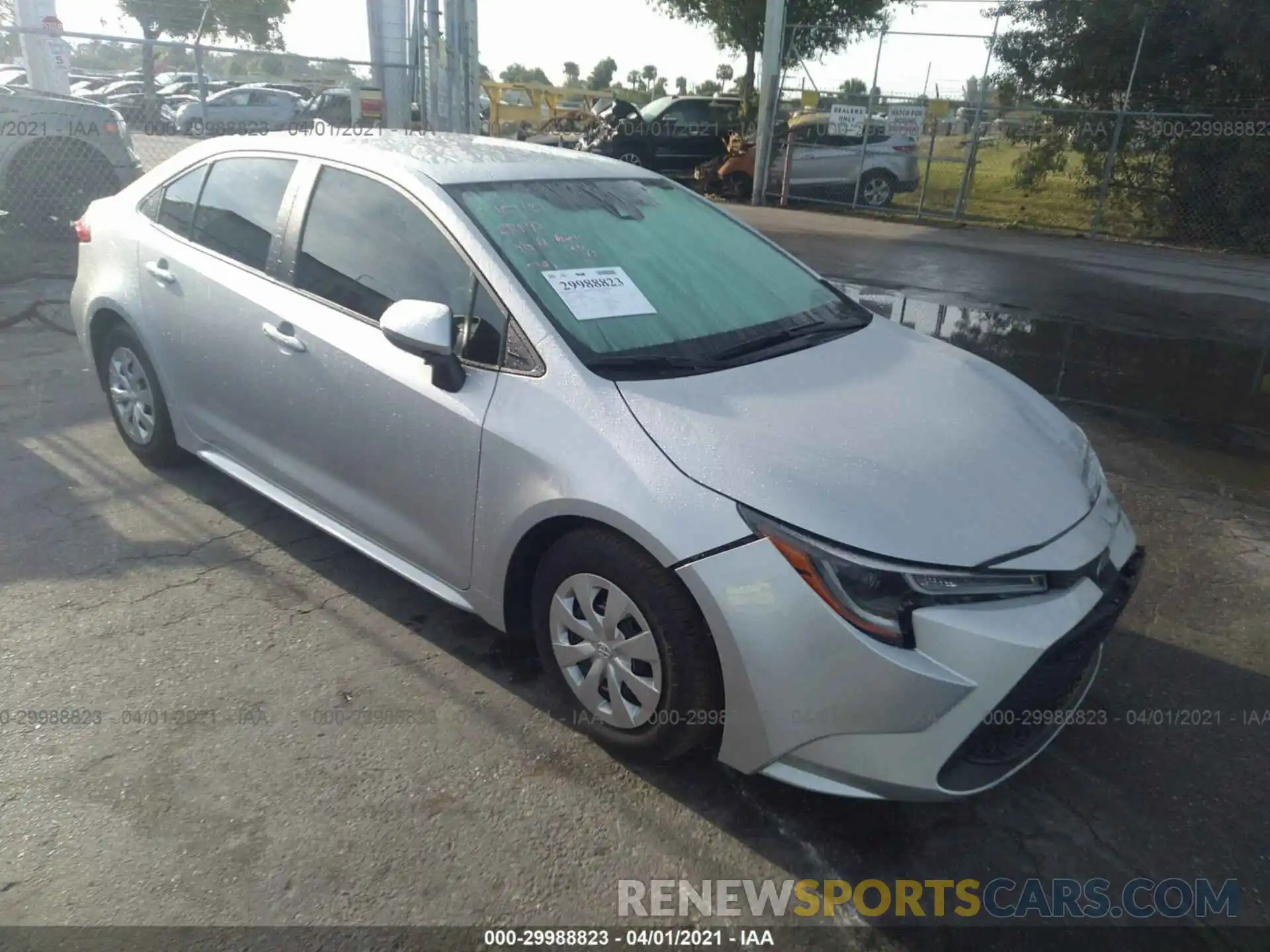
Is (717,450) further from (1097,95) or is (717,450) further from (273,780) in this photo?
(1097,95)

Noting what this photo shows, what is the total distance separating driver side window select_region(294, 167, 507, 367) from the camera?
296cm

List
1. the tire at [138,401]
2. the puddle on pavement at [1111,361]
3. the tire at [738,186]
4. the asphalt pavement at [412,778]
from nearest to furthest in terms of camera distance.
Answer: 1. the asphalt pavement at [412,778]
2. the tire at [138,401]
3. the puddle on pavement at [1111,361]
4. the tire at [738,186]

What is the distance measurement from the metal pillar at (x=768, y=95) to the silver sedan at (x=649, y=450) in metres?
13.2

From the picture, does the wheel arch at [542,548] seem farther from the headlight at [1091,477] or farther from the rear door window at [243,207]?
the rear door window at [243,207]

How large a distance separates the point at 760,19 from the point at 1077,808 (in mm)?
19946

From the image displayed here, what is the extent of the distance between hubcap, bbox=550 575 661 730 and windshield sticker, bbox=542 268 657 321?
0.86m

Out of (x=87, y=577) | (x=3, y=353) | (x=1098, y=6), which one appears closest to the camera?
(x=87, y=577)

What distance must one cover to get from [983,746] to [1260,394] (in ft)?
18.6

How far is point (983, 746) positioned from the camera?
7.95ft

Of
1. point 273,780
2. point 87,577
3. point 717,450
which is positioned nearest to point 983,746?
point 717,450

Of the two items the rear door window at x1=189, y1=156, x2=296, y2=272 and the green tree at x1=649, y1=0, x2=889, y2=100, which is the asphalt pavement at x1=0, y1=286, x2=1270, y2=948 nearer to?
the rear door window at x1=189, y1=156, x2=296, y2=272

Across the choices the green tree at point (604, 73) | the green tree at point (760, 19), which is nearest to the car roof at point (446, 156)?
the green tree at point (760, 19)

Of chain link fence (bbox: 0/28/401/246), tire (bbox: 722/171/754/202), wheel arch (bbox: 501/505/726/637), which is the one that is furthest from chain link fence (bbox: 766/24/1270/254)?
wheel arch (bbox: 501/505/726/637)

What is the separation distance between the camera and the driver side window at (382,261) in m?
2.96
